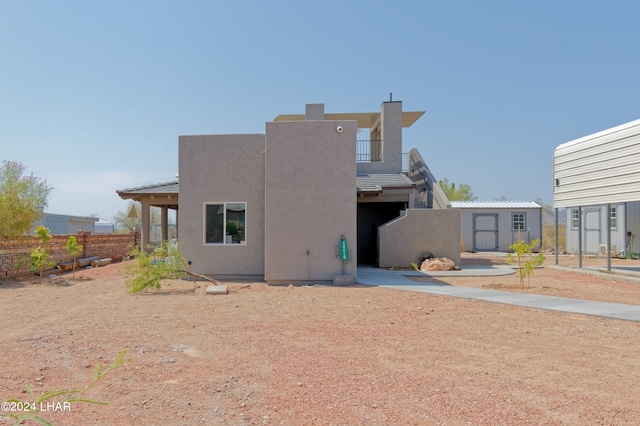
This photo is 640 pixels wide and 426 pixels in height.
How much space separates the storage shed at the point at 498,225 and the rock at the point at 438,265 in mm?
11355

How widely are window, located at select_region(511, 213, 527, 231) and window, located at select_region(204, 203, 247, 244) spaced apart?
62.0 feet

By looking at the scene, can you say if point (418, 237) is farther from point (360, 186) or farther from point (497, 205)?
point (497, 205)

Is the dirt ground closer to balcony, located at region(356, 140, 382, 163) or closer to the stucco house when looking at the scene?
the stucco house

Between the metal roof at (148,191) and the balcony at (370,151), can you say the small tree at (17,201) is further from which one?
the balcony at (370,151)

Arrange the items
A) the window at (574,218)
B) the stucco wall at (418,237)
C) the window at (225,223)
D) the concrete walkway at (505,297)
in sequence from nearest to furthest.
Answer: the concrete walkway at (505,297) < the window at (225,223) < the stucco wall at (418,237) < the window at (574,218)

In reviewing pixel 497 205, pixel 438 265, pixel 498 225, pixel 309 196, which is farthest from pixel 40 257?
pixel 497 205

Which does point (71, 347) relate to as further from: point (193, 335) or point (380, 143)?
→ point (380, 143)

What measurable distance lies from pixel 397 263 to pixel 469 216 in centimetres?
1202

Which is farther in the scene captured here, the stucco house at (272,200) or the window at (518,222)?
the window at (518,222)

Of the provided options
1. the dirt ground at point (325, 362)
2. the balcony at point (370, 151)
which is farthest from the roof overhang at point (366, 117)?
the dirt ground at point (325, 362)

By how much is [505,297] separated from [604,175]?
7.70 meters

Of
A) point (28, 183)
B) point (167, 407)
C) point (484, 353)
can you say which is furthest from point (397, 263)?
point (28, 183)

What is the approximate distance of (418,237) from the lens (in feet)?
56.1

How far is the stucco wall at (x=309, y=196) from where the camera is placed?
1328 cm
